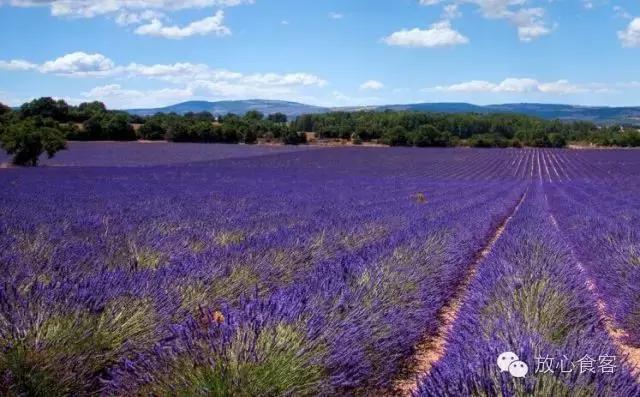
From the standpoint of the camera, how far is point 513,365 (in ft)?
7.28

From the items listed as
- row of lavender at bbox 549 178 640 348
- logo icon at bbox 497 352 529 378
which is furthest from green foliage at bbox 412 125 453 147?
logo icon at bbox 497 352 529 378

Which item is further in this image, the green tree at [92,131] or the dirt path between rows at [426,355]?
the green tree at [92,131]

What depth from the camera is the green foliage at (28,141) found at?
114ft

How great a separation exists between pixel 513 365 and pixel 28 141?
37982 millimetres

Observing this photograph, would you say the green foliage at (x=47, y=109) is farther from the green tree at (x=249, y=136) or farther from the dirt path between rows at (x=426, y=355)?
the dirt path between rows at (x=426, y=355)

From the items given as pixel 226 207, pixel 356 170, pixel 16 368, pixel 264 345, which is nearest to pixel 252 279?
pixel 264 345

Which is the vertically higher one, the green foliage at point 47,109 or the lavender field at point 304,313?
the green foliage at point 47,109

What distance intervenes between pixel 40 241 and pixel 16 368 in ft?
11.4

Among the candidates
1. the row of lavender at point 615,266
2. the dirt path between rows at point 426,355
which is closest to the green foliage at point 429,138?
the row of lavender at point 615,266


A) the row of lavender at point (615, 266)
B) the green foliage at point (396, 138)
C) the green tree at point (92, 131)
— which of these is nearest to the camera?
the row of lavender at point (615, 266)

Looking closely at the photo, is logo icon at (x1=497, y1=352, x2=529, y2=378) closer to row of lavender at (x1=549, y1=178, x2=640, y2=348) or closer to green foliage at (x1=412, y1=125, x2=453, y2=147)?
row of lavender at (x1=549, y1=178, x2=640, y2=348)

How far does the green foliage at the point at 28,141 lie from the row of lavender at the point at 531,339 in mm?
35241

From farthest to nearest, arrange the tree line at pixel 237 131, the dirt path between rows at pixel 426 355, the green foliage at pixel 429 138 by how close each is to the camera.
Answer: the green foliage at pixel 429 138 → the tree line at pixel 237 131 → the dirt path between rows at pixel 426 355

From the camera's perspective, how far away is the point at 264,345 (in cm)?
265
